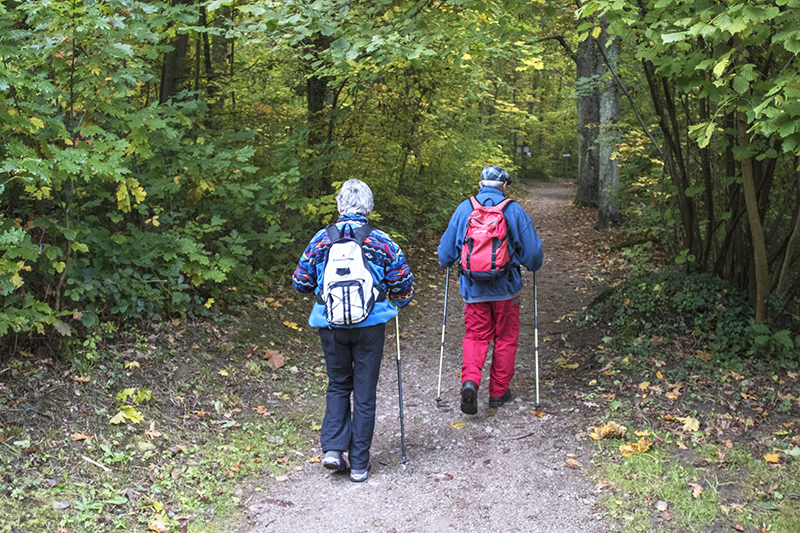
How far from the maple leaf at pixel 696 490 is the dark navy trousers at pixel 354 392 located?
2.22 metres

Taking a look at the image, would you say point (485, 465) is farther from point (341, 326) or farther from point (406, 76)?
point (406, 76)

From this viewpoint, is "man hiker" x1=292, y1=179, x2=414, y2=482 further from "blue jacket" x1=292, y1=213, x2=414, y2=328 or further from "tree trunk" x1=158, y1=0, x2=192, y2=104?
"tree trunk" x1=158, y1=0, x2=192, y2=104

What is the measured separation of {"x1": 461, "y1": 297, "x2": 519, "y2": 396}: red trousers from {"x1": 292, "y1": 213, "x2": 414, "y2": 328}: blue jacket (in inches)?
49.2

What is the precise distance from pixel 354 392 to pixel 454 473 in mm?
982

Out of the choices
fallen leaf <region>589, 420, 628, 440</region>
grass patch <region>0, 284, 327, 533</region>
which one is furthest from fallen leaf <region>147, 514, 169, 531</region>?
fallen leaf <region>589, 420, 628, 440</region>

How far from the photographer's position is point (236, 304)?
23.3ft

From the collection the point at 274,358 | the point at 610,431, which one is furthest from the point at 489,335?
the point at 274,358

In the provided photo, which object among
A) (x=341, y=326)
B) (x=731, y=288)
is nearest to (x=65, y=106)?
(x=341, y=326)

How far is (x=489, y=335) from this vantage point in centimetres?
549

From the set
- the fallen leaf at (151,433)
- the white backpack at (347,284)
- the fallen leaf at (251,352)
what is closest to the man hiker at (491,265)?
the white backpack at (347,284)

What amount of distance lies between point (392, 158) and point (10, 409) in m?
7.53

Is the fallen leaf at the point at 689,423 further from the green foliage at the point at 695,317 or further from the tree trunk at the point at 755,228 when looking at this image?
the tree trunk at the point at 755,228

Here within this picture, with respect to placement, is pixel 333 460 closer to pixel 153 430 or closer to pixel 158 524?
pixel 158 524

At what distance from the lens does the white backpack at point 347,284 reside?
4.00 meters
